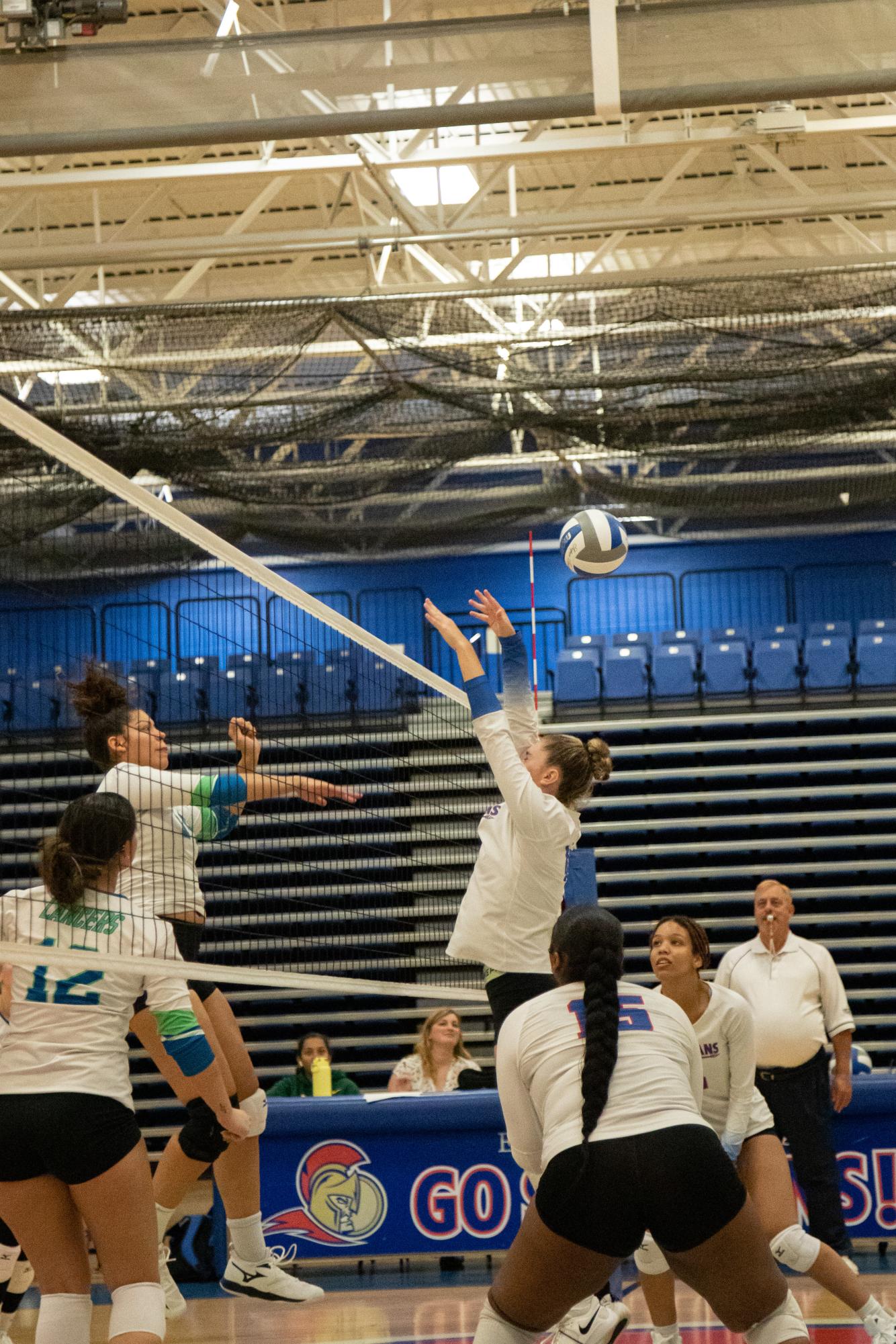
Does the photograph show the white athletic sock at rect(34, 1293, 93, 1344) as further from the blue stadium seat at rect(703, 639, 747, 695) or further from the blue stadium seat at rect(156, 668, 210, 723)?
the blue stadium seat at rect(703, 639, 747, 695)

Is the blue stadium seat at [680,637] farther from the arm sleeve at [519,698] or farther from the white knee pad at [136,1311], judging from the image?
the white knee pad at [136,1311]

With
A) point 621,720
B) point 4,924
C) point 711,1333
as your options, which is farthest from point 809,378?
point 4,924

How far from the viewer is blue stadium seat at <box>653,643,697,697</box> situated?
13.0 metres

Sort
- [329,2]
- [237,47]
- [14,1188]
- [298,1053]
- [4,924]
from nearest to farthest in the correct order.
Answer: [14,1188]
[4,924]
[237,47]
[298,1053]
[329,2]

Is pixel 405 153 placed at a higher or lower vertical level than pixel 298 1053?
higher

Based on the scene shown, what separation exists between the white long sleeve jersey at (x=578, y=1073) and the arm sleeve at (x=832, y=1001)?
11.8 ft

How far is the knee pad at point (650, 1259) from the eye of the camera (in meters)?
4.95

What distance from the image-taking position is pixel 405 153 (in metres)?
10.4

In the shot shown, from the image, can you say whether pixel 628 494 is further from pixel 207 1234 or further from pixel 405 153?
pixel 207 1234

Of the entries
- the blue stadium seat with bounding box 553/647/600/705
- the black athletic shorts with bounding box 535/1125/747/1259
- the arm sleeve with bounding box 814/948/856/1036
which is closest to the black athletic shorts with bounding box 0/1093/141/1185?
the black athletic shorts with bounding box 535/1125/747/1259

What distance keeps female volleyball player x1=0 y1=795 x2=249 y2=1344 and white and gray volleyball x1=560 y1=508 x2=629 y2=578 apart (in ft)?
9.57

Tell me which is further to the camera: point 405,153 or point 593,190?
point 593,190

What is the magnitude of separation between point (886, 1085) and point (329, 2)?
867 cm

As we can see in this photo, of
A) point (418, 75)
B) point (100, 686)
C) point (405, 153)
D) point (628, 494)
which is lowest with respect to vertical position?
point (100, 686)
